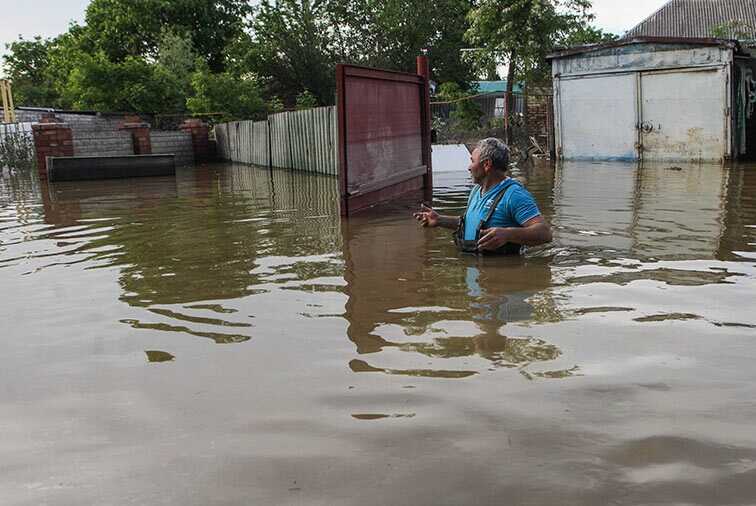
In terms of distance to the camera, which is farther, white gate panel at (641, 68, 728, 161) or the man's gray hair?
white gate panel at (641, 68, 728, 161)

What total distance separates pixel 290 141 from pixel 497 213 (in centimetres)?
1192

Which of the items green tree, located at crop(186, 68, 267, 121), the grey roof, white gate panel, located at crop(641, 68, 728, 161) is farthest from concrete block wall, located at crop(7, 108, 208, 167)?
the grey roof

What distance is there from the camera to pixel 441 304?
14.2ft

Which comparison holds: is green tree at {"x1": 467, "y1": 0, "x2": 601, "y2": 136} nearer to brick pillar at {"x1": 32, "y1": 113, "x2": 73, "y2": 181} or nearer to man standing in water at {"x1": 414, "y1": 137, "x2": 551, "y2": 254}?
brick pillar at {"x1": 32, "y1": 113, "x2": 73, "y2": 181}

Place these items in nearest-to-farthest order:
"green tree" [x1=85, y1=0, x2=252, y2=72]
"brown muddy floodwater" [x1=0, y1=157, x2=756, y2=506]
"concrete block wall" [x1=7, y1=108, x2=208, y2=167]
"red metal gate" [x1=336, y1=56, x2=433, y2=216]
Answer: "brown muddy floodwater" [x1=0, y1=157, x2=756, y2=506] < "red metal gate" [x1=336, y1=56, x2=433, y2=216] < "concrete block wall" [x1=7, y1=108, x2=208, y2=167] < "green tree" [x1=85, y1=0, x2=252, y2=72]

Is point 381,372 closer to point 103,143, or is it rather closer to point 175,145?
point 103,143

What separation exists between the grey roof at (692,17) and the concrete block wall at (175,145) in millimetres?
22253

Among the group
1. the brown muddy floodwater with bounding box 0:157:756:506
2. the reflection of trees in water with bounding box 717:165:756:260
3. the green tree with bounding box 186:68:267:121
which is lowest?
the brown muddy floodwater with bounding box 0:157:756:506

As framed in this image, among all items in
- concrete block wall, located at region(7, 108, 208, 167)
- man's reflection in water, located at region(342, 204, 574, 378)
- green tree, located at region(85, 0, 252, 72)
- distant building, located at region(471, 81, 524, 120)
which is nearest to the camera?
man's reflection in water, located at region(342, 204, 574, 378)

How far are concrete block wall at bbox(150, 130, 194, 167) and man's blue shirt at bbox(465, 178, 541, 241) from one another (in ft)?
56.5

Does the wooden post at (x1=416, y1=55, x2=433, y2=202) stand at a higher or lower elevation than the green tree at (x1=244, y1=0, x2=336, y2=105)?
lower

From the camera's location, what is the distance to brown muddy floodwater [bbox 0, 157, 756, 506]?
7.36ft

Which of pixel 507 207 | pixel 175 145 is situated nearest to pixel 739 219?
pixel 507 207

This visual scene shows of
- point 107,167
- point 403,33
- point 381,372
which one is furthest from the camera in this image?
point 403,33
